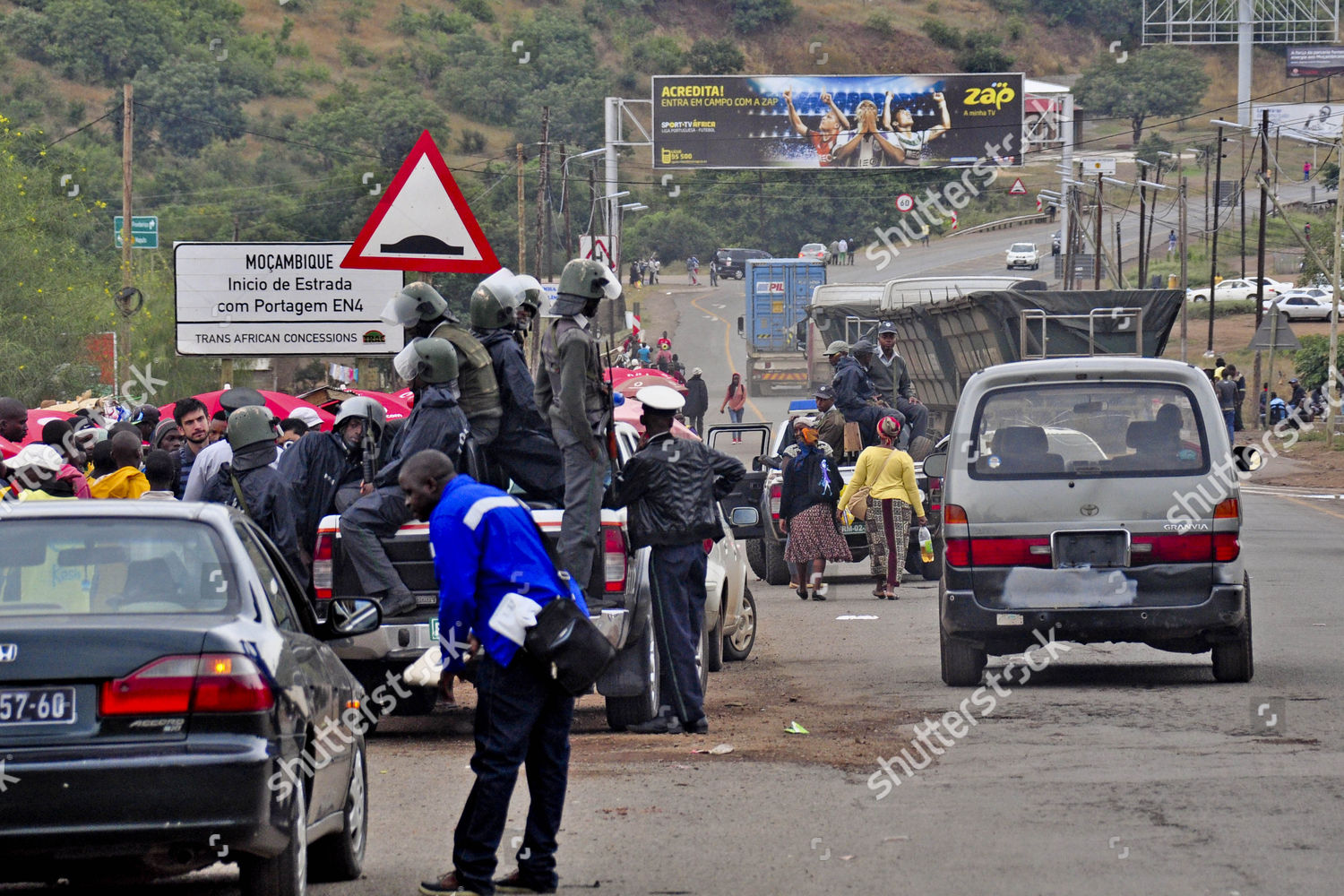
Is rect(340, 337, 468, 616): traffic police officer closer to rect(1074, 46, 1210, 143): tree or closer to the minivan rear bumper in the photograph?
the minivan rear bumper

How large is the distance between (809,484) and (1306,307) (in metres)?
55.7

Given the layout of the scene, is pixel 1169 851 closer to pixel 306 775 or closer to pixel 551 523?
pixel 306 775

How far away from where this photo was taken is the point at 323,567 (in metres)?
9.45

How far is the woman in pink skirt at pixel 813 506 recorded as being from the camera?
55.7 ft

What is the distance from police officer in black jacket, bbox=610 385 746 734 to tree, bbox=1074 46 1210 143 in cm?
12782

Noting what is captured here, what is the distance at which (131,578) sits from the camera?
17.9 ft

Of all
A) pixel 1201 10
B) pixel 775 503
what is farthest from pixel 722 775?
pixel 1201 10

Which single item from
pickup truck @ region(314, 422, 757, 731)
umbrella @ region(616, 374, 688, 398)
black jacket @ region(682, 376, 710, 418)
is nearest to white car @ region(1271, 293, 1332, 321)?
black jacket @ region(682, 376, 710, 418)

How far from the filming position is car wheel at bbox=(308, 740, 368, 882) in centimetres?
636

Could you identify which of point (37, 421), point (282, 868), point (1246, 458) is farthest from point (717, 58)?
point (282, 868)

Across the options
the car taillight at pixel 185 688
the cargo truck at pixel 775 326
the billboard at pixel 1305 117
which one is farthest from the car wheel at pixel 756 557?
the billboard at pixel 1305 117

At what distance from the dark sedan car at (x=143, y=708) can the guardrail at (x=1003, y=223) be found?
97714 millimetres

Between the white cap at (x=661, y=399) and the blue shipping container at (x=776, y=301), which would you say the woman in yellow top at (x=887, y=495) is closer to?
the white cap at (x=661, y=399)

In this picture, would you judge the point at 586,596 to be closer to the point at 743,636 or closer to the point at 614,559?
the point at 614,559
